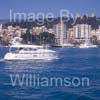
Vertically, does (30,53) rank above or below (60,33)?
below

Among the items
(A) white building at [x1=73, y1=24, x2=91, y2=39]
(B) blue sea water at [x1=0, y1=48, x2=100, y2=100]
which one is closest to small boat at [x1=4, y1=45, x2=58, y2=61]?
(B) blue sea water at [x1=0, y1=48, x2=100, y2=100]

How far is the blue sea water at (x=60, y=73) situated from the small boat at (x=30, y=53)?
0.05 meters

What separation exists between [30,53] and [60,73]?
0.52 m

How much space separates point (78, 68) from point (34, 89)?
353 millimetres

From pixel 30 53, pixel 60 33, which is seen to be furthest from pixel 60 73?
pixel 30 53

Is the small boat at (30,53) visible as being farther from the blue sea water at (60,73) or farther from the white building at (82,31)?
the white building at (82,31)

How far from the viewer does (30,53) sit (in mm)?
3332

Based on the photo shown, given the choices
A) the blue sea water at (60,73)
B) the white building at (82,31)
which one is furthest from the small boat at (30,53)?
the white building at (82,31)

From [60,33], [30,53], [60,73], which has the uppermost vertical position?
[60,33]

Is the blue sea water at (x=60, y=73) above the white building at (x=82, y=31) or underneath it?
underneath

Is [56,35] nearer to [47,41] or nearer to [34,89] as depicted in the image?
[47,41]

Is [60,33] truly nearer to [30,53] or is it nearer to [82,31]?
[82,31]

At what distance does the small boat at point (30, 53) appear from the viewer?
302 cm

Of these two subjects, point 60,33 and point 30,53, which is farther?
point 30,53
